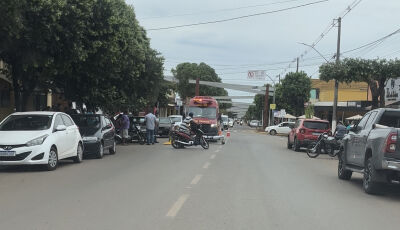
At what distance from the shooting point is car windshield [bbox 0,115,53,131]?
1357 centimetres

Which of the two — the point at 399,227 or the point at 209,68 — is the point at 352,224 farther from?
the point at 209,68

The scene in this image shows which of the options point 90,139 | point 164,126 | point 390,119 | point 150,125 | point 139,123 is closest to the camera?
point 390,119

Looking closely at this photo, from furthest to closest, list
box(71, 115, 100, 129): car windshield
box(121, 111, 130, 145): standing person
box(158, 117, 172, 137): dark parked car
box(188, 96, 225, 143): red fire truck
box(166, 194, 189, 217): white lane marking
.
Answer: box(158, 117, 172, 137): dark parked car < box(188, 96, 225, 143): red fire truck < box(121, 111, 130, 145): standing person < box(71, 115, 100, 129): car windshield < box(166, 194, 189, 217): white lane marking

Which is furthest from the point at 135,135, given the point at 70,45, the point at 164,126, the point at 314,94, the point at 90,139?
the point at 314,94

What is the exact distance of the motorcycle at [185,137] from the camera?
2233cm

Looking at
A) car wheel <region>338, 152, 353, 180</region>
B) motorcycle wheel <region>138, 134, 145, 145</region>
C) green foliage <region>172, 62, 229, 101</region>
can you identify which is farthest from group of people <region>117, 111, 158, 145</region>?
green foliage <region>172, 62, 229, 101</region>

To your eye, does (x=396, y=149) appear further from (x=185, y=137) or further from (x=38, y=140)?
(x=185, y=137)

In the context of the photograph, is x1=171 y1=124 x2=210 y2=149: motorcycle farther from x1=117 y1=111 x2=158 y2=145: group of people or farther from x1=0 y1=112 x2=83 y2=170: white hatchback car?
x1=0 y1=112 x2=83 y2=170: white hatchback car

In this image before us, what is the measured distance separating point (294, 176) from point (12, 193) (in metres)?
7.24

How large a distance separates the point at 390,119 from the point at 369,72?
13969mm

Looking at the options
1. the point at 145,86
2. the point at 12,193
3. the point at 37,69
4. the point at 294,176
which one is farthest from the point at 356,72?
the point at 12,193

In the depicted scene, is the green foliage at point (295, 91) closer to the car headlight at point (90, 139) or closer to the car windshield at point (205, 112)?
the car windshield at point (205, 112)

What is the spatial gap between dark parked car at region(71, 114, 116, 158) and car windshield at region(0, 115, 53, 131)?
286 centimetres

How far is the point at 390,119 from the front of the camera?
1138 cm
